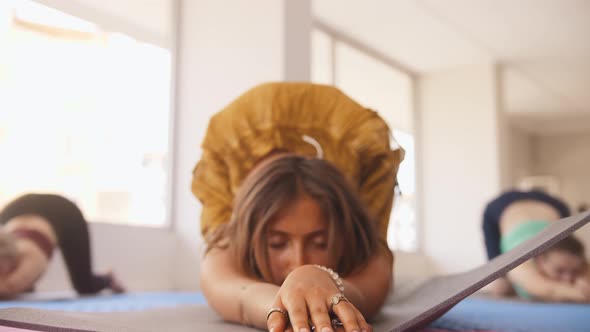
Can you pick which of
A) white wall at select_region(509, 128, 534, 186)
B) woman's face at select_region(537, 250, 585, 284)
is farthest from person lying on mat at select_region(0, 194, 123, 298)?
white wall at select_region(509, 128, 534, 186)

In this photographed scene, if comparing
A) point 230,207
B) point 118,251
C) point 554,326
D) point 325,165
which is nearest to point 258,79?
point 118,251

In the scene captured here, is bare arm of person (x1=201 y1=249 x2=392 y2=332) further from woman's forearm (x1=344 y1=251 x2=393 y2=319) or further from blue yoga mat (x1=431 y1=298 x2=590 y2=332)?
blue yoga mat (x1=431 y1=298 x2=590 y2=332)

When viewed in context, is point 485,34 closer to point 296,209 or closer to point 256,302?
point 296,209

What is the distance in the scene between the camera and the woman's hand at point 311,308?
0.72 meters

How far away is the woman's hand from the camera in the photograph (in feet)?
2.35

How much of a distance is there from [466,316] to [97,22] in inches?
89.0

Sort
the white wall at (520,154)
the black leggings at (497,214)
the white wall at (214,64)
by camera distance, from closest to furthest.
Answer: the black leggings at (497,214) < the white wall at (214,64) < the white wall at (520,154)

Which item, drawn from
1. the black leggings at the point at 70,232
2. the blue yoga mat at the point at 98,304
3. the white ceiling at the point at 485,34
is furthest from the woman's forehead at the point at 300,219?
the white ceiling at the point at 485,34

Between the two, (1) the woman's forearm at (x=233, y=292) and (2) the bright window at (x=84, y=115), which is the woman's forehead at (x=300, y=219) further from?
(2) the bright window at (x=84, y=115)

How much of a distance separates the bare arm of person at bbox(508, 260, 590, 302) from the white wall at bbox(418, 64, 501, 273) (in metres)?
3.43

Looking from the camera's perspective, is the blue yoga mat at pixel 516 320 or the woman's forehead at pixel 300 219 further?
the blue yoga mat at pixel 516 320

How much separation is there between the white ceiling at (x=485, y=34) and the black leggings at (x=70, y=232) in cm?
267

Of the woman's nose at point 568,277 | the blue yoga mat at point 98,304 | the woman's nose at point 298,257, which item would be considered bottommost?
the blue yoga mat at point 98,304

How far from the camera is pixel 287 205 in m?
1.17
